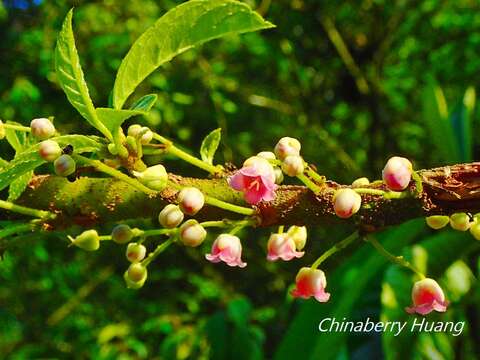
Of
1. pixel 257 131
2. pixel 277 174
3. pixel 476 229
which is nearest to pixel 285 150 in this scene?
pixel 277 174

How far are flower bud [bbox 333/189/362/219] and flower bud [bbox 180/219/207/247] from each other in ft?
0.29

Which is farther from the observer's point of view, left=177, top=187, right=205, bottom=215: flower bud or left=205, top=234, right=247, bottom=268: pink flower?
left=205, top=234, right=247, bottom=268: pink flower

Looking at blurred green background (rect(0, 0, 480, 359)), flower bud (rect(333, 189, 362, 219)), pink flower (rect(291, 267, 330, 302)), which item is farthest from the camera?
blurred green background (rect(0, 0, 480, 359))

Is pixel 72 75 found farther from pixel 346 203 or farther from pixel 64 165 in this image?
pixel 346 203

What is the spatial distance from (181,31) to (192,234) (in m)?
0.12

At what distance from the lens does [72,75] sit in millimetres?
434

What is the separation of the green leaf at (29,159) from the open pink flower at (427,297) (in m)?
0.26

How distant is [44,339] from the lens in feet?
8.29

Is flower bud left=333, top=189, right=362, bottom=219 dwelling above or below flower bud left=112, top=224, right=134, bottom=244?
above

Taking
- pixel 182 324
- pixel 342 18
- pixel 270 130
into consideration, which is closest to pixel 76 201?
pixel 182 324

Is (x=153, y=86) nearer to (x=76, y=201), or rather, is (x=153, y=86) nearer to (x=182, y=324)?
(x=182, y=324)

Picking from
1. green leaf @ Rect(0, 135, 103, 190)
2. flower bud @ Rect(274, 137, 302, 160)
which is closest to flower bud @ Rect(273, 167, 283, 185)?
flower bud @ Rect(274, 137, 302, 160)

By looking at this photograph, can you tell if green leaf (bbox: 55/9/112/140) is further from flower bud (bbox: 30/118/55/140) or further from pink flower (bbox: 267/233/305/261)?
pink flower (bbox: 267/233/305/261)

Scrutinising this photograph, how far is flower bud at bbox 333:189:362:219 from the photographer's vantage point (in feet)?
1.36
